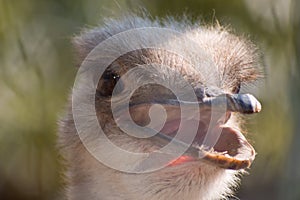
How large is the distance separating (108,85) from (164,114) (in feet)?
0.84

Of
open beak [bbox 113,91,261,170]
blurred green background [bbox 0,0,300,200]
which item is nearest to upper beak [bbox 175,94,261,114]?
open beak [bbox 113,91,261,170]

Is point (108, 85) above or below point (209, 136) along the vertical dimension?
above

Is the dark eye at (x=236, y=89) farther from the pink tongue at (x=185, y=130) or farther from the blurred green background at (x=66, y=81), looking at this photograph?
the blurred green background at (x=66, y=81)

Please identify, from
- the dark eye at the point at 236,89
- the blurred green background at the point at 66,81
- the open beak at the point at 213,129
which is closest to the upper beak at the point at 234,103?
the open beak at the point at 213,129

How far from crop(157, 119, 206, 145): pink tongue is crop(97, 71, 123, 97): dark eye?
0.19 metres

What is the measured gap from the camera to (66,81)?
13.4 ft

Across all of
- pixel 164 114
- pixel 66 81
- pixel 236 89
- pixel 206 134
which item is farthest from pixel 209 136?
pixel 66 81

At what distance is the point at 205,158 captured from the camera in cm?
204

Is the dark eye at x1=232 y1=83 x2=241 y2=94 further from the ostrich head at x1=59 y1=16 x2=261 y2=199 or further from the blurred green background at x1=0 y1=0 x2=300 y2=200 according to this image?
the blurred green background at x1=0 y1=0 x2=300 y2=200

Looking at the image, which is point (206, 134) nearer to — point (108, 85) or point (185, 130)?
point (185, 130)

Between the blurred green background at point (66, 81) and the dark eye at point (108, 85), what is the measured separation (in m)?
0.90

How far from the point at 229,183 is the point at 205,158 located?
13.0 inches

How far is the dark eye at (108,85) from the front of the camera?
7.49ft

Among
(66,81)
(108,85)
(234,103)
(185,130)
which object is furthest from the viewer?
(66,81)
